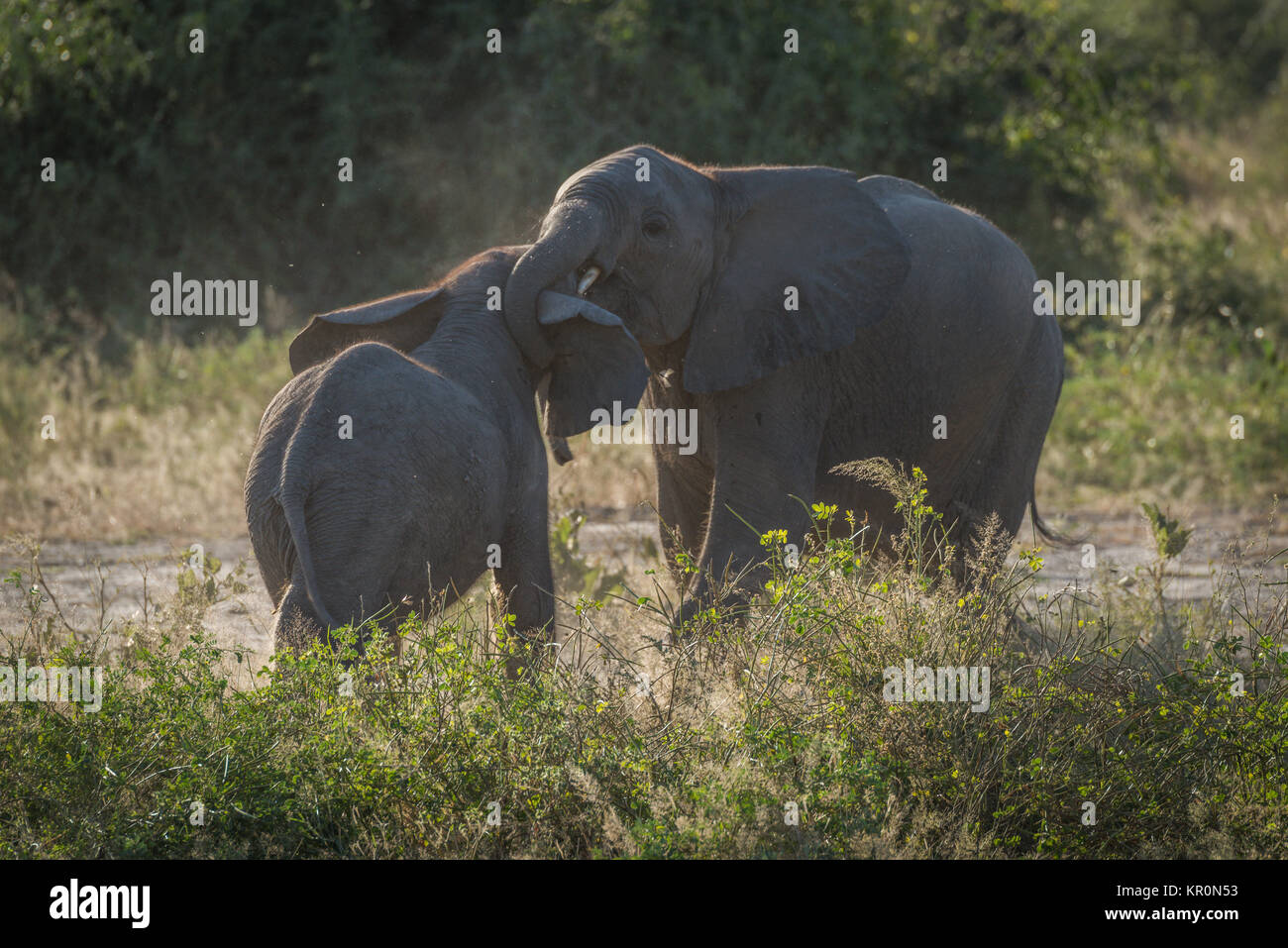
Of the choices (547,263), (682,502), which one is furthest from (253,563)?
(547,263)

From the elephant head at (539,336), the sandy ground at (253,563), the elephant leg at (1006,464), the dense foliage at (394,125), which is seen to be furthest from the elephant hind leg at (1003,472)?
the dense foliage at (394,125)

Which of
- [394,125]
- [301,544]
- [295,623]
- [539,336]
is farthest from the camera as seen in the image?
[394,125]

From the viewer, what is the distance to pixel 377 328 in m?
5.87

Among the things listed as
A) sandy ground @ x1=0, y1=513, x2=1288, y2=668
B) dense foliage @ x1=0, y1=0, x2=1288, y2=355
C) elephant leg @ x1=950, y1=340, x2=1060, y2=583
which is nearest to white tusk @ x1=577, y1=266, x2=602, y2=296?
sandy ground @ x1=0, y1=513, x2=1288, y2=668

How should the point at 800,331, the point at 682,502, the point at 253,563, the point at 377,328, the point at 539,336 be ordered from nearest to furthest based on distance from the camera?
the point at 539,336 < the point at 377,328 < the point at 800,331 < the point at 682,502 < the point at 253,563

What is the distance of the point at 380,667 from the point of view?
15.4 ft

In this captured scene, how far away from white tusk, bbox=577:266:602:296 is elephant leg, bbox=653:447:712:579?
113 centimetres

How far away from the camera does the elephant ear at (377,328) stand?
5.82 meters

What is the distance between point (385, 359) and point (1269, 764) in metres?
3.05

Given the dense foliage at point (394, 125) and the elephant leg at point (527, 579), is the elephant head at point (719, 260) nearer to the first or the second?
the elephant leg at point (527, 579)

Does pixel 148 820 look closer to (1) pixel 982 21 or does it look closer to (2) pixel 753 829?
(2) pixel 753 829

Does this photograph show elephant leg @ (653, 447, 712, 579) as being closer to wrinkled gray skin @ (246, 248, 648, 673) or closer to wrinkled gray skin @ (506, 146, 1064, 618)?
wrinkled gray skin @ (506, 146, 1064, 618)

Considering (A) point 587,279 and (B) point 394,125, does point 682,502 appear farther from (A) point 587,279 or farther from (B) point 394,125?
(B) point 394,125

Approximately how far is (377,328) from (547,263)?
739 mm
